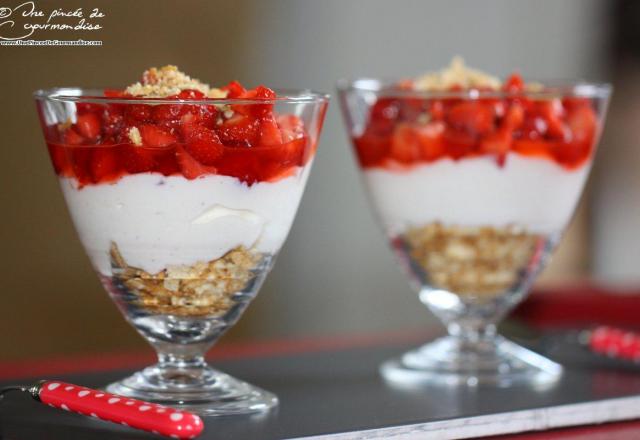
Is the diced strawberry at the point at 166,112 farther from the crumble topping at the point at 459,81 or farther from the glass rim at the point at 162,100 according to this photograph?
the crumble topping at the point at 459,81

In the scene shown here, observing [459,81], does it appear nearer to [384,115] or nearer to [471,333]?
[384,115]

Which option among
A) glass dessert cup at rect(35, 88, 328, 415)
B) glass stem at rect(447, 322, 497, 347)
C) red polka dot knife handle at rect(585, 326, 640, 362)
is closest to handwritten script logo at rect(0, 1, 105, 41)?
glass dessert cup at rect(35, 88, 328, 415)

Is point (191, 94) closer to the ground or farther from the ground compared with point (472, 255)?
farther from the ground

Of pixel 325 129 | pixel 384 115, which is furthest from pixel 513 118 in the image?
pixel 325 129

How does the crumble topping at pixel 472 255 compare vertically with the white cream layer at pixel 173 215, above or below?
below

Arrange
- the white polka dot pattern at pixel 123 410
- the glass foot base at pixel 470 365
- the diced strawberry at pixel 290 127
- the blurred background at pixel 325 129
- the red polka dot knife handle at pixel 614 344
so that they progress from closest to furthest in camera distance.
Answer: the white polka dot pattern at pixel 123 410 < the diced strawberry at pixel 290 127 < the glass foot base at pixel 470 365 < the red polka dot knife handle at pixel 614 344 < the blurred background at pixel 325 129

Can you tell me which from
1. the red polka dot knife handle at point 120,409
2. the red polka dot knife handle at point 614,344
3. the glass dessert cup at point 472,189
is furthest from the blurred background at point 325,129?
the red polka dot knife handle at point 120,409
